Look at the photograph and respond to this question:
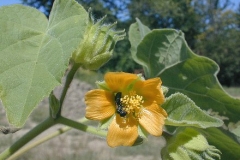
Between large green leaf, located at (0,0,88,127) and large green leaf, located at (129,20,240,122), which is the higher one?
large green leaf, located at (0,0,88,127)

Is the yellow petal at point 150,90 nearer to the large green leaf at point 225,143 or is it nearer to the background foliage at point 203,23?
the large green leaf at point 225,143

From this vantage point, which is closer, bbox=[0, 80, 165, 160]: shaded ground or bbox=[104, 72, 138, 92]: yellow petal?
bbox=[104, 72, 138, 92]: yellow petal

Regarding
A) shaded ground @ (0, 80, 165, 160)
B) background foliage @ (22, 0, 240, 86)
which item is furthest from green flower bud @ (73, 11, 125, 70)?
background foliage @ (22, 0, 240, 86)

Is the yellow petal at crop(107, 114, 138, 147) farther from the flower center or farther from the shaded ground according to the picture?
the shaded ground

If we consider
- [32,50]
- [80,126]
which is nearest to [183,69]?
[80,126]

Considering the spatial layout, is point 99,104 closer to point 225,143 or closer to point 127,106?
point 127,106

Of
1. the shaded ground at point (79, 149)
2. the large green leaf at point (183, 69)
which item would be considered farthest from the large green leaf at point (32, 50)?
the shaded ground at point (79, 149)
